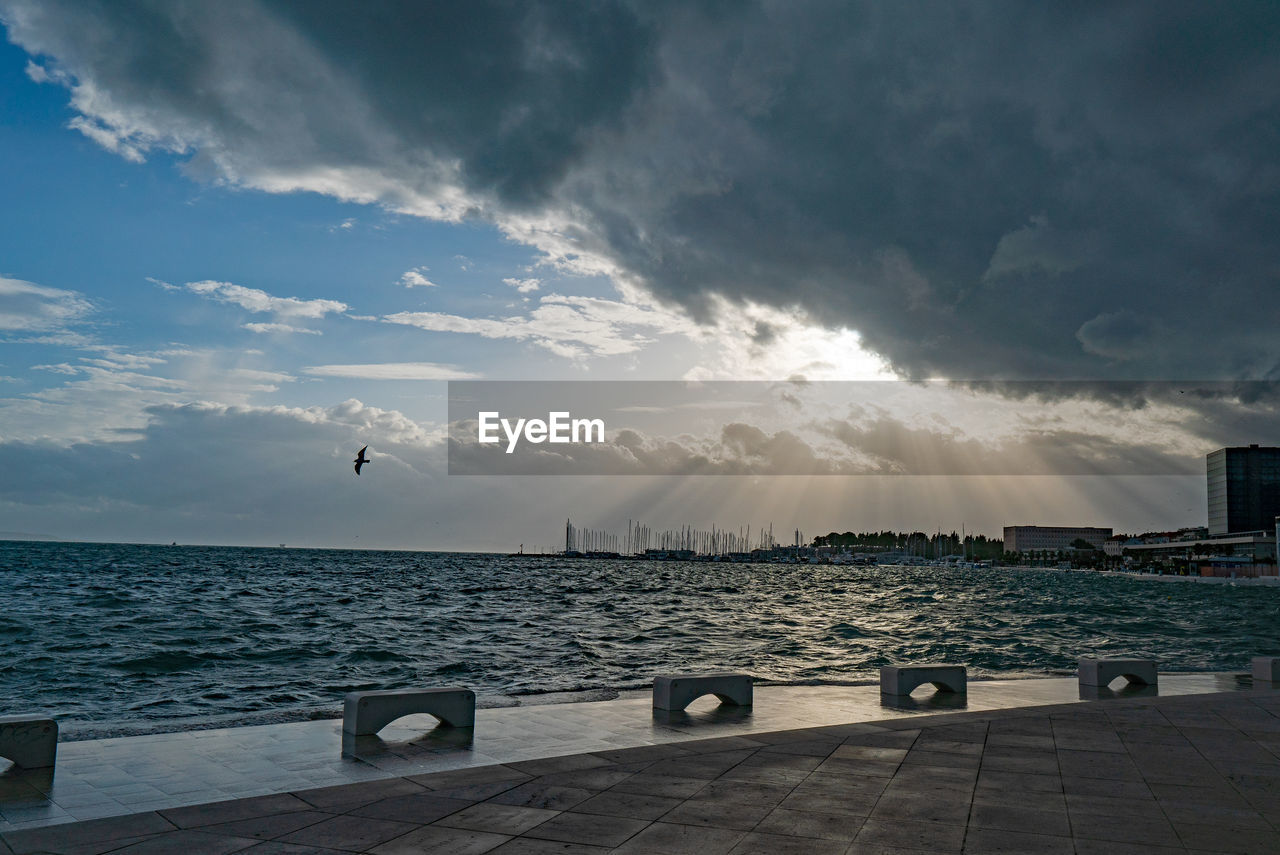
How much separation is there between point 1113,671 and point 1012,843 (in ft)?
47.3

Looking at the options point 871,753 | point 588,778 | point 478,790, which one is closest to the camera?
point 478,790

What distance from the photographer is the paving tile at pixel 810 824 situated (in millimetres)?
7184

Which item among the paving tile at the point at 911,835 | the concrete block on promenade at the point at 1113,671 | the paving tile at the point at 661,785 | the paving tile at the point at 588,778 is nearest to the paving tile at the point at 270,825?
the paving tile at the point at 588,778

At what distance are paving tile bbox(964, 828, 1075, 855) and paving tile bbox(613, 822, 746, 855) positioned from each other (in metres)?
1.84

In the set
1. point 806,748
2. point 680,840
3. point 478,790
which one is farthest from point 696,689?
point 680,840

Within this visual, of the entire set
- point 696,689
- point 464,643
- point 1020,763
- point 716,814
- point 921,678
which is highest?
point 716,814

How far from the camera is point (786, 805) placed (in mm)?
8102

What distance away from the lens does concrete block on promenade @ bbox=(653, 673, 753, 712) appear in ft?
47.5

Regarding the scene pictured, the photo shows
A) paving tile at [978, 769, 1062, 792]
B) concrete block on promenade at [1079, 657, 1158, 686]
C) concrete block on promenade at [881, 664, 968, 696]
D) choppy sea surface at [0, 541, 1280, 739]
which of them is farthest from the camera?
choppy sea surface at [0, 541, 1280, 739]

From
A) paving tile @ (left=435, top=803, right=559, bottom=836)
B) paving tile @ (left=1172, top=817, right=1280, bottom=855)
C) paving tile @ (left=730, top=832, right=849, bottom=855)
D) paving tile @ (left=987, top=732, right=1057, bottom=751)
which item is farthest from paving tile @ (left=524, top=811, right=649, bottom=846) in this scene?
paving tile @ (left=987, top=732, right=1057, bottom=751)

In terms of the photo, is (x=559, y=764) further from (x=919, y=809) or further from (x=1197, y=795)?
(x=1197, y=795)

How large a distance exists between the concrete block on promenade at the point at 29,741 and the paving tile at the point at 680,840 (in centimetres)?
702

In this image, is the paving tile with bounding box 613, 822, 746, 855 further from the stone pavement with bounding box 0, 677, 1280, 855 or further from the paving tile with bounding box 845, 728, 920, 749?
the paving tile with bounding box 845, 728, 920, 749

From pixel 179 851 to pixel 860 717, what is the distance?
10.6m
